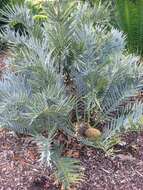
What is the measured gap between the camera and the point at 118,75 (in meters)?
3.42

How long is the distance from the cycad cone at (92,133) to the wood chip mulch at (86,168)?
0.47 feet

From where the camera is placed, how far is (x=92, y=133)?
343 centimetres

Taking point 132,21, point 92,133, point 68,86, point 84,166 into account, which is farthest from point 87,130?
point 132,21

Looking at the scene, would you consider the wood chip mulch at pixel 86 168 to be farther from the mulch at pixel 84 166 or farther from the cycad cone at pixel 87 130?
the cycad cone at pixel 87 130

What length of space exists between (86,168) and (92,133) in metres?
0.26

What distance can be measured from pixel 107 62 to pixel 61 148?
72 centimetres

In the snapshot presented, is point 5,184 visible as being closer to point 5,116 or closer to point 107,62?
point 5,116

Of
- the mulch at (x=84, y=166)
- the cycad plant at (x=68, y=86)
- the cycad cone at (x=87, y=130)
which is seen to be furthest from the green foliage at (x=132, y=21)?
the cycad cone at (x=87, y=130)

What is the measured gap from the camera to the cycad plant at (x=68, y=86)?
318cm

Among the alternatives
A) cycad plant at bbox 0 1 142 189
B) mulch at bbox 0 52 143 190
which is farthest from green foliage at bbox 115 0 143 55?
mulch at bbox 0 52 143 190

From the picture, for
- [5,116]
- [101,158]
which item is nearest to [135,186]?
[101,158]

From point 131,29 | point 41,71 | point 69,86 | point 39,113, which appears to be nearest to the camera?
point 39,113

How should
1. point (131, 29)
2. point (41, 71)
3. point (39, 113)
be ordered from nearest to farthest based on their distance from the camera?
point (39, 113) → point (41, 71) → point (131, 29)

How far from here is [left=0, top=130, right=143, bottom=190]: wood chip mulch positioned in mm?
3273
